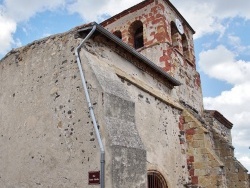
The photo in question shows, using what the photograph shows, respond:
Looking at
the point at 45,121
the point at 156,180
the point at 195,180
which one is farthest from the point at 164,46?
the point at 45,121

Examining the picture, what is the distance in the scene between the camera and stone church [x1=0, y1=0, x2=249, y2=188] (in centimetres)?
539

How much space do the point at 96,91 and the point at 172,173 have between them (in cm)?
386

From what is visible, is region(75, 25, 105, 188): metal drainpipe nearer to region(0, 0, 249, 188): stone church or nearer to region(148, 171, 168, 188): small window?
region(0, 0, 249, 188): stone church

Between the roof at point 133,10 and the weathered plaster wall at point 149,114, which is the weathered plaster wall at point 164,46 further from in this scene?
the weathered plaster wall at point 149,114

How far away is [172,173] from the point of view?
8.20 metres

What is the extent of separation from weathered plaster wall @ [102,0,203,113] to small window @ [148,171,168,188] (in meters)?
3.59

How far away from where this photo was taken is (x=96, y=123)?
542cm

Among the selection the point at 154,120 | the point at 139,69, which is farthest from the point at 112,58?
the point at 154,120

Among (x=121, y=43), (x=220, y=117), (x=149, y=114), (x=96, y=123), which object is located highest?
(x=121, y=43)

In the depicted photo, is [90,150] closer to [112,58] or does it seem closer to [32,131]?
[32,131]

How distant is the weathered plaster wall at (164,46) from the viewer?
11.4m

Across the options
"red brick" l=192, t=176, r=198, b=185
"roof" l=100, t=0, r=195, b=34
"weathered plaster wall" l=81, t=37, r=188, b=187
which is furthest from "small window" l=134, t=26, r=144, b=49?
"red brick" l=192, t=176, r=198, b=185

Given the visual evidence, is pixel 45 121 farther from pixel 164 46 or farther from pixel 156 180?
pixel 164 46

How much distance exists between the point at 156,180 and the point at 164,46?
5.73m
